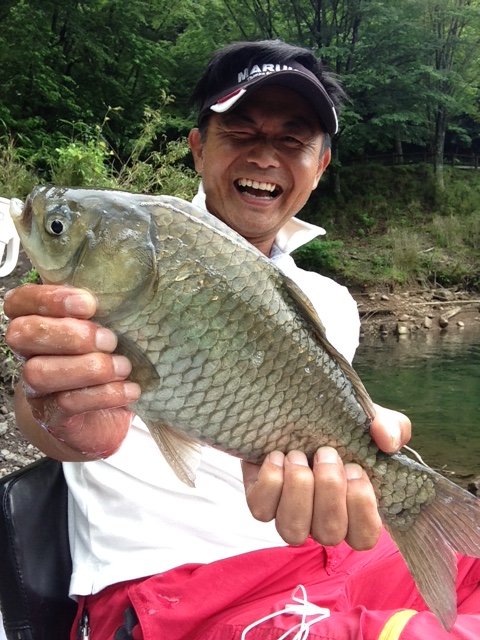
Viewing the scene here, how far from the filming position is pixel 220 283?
1342 millimetres

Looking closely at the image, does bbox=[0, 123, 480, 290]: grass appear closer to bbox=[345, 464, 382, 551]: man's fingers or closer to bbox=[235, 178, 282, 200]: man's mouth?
bbox=[235, 178, 282, 200]: man's mouth

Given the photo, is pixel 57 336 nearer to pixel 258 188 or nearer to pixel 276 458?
pixel 276 458

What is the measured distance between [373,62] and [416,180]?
223 inches

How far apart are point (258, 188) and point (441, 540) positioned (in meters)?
1.74

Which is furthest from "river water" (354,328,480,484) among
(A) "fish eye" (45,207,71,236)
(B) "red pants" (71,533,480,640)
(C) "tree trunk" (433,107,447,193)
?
(C) "tree trunk" (433,107,447,193)

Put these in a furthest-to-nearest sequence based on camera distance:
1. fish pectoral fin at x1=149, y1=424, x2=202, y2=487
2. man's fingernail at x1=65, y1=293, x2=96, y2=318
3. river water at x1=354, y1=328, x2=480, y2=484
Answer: river water at x1=354, y1=328, x2=480, y2=484 → fish pectoral fin at x1=149, y1=424, x2=202, y2=487 → man's fingernail at x1=65, y1=293, x2=96, y2=318

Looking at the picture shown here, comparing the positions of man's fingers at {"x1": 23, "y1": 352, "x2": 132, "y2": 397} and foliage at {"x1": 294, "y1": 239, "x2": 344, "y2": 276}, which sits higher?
man's fingers at {"x1": 23, "y1": 352, "x2": 132, "y2": 397}

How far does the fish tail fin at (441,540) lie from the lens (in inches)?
60.1

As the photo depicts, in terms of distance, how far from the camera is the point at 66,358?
125cm

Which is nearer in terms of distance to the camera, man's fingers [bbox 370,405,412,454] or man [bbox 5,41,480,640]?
man [bbox 5,41,480,640]

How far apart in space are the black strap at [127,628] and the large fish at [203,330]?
0.60 m

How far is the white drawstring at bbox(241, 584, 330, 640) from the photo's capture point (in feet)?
5.41

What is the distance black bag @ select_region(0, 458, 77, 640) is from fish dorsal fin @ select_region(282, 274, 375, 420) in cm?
121

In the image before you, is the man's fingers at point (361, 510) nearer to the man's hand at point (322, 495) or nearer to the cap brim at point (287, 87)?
the man's hand at point (322, 495)
